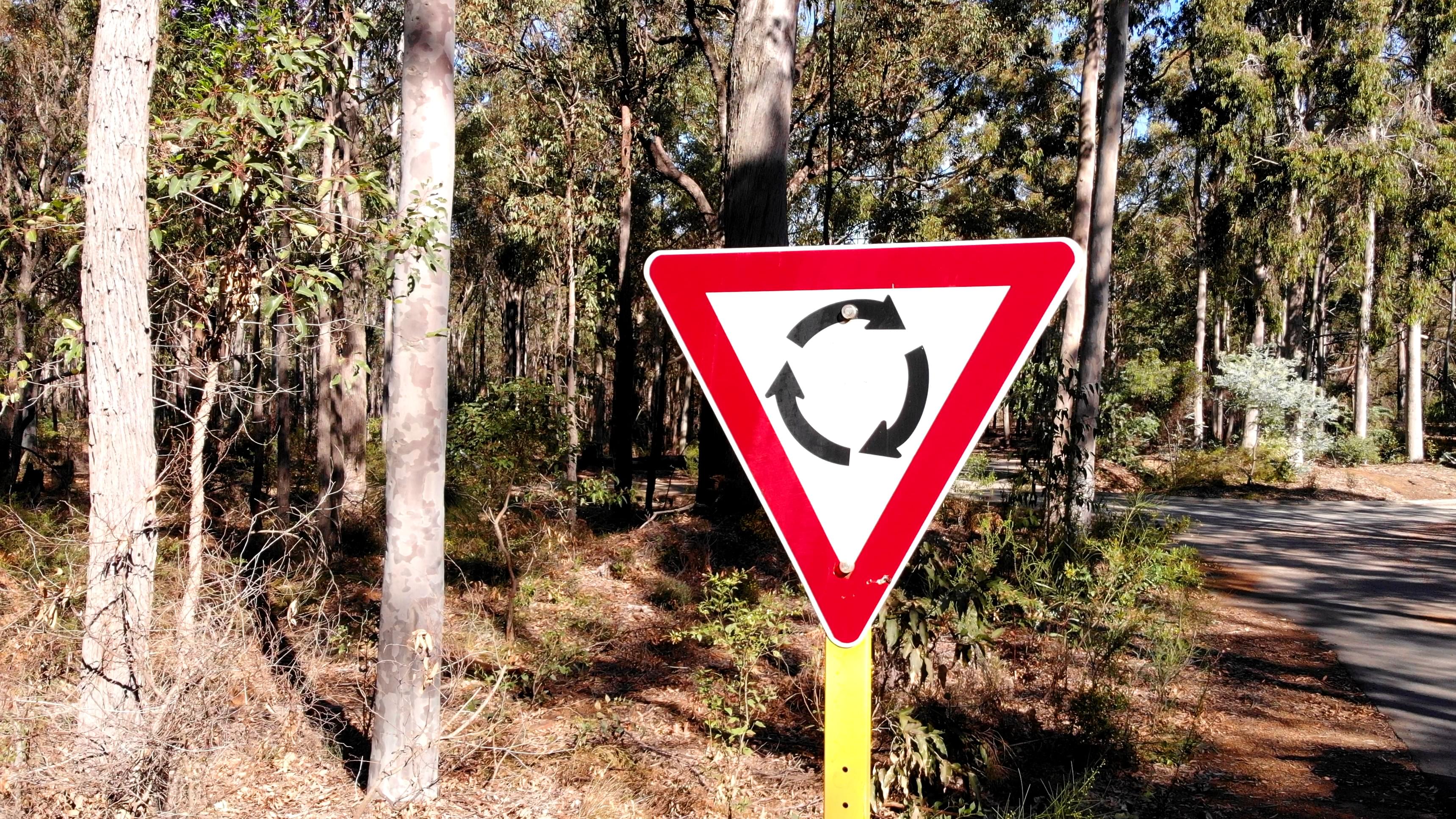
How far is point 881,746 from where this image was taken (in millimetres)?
5301

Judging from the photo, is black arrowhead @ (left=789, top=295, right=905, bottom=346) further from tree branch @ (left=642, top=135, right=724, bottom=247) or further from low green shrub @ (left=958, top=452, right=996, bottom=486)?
tree branch @ (left=642, top=135, right=724, bottom=247)

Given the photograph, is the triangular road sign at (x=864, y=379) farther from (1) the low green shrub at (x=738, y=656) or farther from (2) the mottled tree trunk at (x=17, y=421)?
(2) the mottled tree trunk at (x=17, y=421)

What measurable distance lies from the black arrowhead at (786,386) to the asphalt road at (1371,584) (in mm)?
4912

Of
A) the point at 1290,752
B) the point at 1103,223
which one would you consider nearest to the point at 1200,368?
the point at 1103,223

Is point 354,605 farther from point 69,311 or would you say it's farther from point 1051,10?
point 1051,10

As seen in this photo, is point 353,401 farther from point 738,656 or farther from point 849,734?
point 849,734

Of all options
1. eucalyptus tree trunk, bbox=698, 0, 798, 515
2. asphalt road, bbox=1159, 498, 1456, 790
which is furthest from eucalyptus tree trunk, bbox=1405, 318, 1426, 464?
eucalyptus tree trunk, bbox=698, 0, 798, 515

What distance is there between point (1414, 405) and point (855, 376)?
3216cm

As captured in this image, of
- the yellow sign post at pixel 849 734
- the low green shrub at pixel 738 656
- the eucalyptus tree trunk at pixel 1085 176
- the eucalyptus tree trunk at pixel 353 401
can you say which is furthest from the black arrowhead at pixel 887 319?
the eucalyptus tree trunk at pixel 1085 176

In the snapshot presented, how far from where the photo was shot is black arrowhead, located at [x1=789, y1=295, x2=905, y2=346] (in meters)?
1.80

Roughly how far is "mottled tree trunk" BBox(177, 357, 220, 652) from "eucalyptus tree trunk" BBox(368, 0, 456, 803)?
761mm

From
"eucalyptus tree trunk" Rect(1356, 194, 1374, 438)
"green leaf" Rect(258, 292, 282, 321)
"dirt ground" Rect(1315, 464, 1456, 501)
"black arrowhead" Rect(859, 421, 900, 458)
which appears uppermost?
"eucalyptus tree trunk" Rect(1356, 194, 1374, 438)

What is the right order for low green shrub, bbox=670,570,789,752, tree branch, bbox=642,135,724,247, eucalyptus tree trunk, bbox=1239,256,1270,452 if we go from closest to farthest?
low green shrub, bbox=670,570,789,752, tree branch, bbox=642,135,724,247, eucalyptus tree trunk, bbox=1239,256,1270,452

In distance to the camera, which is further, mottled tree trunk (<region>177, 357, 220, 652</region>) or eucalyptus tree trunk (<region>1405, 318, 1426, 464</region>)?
eucalyptus tree trunk (<region>1405, 318, 1426, 464</region>)
